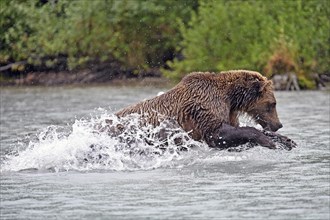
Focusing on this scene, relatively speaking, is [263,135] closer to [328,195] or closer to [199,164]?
[199,164]

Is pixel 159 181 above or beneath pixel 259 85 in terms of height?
beneath

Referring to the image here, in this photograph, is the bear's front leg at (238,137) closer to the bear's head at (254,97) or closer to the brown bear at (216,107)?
the brown bear at (216,107)

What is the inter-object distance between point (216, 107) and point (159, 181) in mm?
1526

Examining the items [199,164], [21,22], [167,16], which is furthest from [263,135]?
[21,22]

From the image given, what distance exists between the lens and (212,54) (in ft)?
98.9

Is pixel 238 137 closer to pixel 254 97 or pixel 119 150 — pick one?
pixel 254 97

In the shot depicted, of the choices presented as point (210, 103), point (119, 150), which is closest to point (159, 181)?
point (119, 150)

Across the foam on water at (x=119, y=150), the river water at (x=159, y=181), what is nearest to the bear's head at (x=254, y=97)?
the river water at (x=159, y=181)

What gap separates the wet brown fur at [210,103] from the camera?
38.2 ft

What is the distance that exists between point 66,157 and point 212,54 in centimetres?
1864

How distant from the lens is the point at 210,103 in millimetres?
11648

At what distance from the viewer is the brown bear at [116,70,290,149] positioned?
37.7 ft

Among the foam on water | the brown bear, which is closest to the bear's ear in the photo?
the brown bear

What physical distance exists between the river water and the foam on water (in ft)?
0.04
